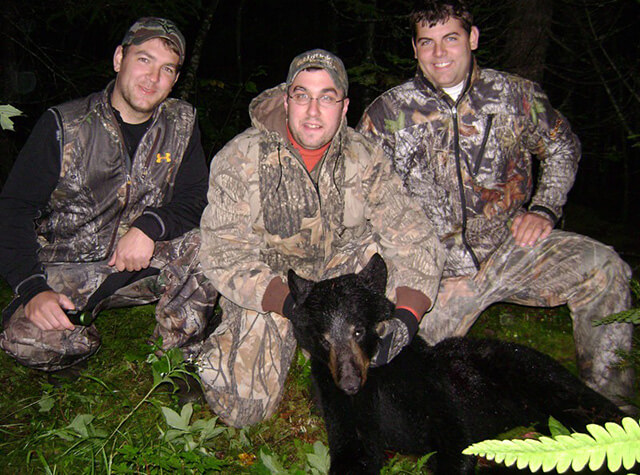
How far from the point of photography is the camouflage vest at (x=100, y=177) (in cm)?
372

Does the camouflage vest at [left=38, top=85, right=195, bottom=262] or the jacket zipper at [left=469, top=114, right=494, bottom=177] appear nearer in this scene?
the camouflage vest at [left=38, top=85, right=195, bottom=262]

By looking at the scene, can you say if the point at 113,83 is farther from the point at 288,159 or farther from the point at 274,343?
the point at 274,343

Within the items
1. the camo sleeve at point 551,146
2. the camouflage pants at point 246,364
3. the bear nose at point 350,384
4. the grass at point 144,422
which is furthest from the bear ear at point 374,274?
the camo sleeve at point 551,146

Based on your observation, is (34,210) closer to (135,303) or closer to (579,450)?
(135,303)

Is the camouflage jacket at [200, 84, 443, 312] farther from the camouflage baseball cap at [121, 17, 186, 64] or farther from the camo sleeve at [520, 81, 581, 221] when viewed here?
the camo sleeve at [520, 81, 581, 221]

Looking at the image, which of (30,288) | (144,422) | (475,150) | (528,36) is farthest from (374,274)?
(528,36)

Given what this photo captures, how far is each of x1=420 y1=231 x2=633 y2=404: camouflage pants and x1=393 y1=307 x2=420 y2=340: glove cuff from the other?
113cm

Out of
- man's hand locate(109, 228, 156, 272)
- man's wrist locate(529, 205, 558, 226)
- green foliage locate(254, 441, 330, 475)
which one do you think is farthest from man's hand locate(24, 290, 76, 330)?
man's wrist locate(529, 205, 558, 226)

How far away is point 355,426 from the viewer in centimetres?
315

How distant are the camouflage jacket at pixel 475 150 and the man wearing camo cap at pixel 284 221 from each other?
20.2 inches

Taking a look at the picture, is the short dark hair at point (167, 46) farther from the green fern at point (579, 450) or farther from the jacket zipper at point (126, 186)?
the green fern at point (579, 450)

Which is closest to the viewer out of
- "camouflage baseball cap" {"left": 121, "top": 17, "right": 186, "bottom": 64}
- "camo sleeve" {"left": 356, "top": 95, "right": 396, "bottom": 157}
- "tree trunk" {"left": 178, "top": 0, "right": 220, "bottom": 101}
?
"camouflage baseball cap" {"left": 121, "top": 17, "right": 186, "bottom": 64}

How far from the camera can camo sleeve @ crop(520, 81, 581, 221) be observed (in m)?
4.11

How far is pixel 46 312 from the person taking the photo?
3.32m
